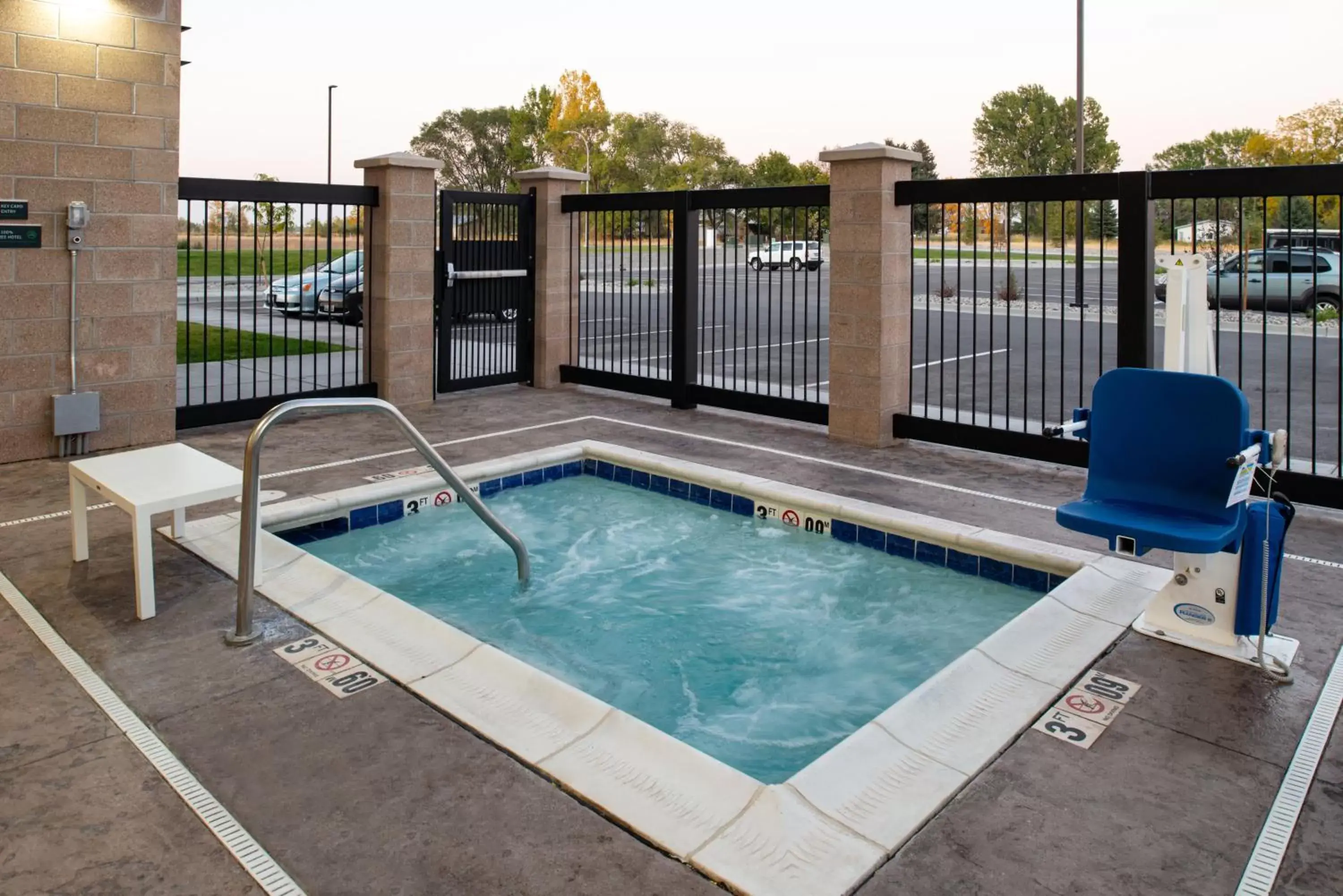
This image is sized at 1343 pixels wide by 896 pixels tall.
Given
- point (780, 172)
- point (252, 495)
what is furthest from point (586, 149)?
point (252, 495)

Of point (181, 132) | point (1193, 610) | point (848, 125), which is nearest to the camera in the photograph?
point (1193, 610)

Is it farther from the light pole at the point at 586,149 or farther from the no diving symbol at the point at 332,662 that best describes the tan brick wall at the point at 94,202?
the light pole at the point at 586,149

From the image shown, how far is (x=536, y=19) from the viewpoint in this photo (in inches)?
2304

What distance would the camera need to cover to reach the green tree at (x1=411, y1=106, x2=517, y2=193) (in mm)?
78375

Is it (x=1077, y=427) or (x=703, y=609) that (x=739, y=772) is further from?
(x=703, y=609)

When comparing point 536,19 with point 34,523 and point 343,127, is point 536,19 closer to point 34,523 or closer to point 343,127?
point 343,127

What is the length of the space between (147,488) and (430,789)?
215 centimetres

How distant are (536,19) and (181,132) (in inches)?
2229

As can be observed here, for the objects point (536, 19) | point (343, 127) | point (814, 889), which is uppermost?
point (536, 19)

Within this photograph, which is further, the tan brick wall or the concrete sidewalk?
the tan brick wall

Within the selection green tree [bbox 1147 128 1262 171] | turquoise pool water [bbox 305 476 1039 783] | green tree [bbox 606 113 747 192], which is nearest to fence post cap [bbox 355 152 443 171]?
turquoise pool water [bbox 305 476 1039 783]

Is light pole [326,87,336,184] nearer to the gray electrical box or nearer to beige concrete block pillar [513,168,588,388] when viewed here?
beige concrete block pillar [513,168,588,388]

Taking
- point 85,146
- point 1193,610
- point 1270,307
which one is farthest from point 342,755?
point 1270,307

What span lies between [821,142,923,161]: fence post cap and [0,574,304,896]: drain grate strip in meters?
5.41
